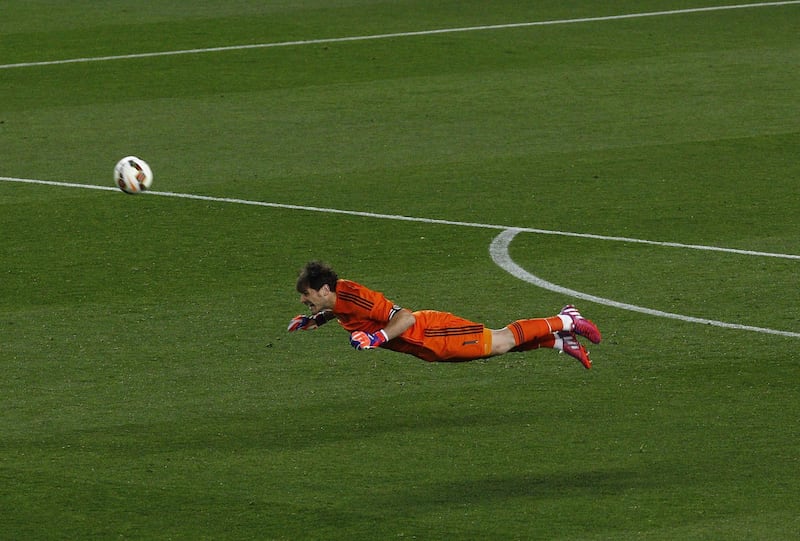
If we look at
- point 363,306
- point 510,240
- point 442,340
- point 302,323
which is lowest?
point 510,240

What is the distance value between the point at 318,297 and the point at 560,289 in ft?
12.8

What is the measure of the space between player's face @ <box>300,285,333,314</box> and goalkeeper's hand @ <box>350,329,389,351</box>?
344 millimetres

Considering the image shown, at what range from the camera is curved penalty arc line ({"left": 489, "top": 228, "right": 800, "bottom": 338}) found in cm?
1236

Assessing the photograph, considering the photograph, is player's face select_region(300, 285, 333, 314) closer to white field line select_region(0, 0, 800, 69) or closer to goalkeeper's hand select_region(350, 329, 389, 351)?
goalkeeper's hand select_region(350, 329, 389, 351)

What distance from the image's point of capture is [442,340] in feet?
34.2

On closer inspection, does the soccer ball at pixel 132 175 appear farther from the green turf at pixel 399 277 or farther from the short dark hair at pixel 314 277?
the short dark hair at pixel 314 277

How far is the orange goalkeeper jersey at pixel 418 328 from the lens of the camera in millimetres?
10078

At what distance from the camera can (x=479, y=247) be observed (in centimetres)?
1477

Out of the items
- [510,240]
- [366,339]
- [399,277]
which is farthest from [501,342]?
[510,240]

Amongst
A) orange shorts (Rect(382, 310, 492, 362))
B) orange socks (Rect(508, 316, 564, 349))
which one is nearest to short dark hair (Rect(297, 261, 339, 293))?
orange shorts (Rect(382, 310, 492, 362))

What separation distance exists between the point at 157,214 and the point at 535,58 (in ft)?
28.4

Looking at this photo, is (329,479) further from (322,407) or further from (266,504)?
(322,407)

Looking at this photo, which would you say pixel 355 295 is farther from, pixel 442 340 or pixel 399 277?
pixel 399 277

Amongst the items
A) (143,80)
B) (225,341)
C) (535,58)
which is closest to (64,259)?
(225,341)
